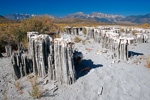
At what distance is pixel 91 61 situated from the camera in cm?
820

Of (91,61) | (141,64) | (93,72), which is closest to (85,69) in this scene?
(93,72)

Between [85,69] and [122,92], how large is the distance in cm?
242

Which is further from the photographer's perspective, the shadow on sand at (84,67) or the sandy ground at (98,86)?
the shadow on sand at (84,67)

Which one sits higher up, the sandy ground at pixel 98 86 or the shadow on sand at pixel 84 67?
the shadow on sand at pixel 84 67

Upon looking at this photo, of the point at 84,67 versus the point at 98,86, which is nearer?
the point at 98,86

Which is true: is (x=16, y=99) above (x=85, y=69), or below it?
below

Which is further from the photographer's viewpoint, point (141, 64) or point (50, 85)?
point (141, 64)

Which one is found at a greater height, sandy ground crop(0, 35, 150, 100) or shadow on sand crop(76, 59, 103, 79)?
shadow on sand crop(76, 59, 103, 79)

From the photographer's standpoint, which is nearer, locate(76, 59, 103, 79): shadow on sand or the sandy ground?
the sandy ground

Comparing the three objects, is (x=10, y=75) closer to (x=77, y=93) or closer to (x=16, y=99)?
(x=16, y=99)

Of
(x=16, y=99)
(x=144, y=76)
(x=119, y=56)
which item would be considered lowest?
(x=16, y=99)

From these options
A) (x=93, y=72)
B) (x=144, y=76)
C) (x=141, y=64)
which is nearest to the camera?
(x=144, y=76)

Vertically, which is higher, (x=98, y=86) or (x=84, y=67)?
(x=84, y=67)

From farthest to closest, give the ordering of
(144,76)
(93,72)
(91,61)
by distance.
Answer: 1. (91,61)
2. (93,72)
3. (144,76)
